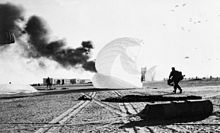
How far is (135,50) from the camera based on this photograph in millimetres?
35062

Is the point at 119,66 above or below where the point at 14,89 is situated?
above

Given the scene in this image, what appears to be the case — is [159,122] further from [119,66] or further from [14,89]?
[14,89]

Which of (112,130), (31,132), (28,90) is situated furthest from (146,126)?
(28,90)

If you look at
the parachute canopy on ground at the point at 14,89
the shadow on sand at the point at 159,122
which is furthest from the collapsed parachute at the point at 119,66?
the shadow on sand at the point at 159,122

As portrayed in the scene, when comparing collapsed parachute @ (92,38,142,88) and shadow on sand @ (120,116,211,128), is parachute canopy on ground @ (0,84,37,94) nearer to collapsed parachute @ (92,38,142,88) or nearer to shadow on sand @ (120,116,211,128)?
collapsed parachute @ (92,38,142,88)

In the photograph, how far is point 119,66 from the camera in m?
34.5

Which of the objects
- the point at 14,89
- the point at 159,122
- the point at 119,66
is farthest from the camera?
the point at 14,89

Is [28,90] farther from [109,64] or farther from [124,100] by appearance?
[124,100]

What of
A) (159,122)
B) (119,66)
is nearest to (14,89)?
(119,66)

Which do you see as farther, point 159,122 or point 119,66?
point 119,66

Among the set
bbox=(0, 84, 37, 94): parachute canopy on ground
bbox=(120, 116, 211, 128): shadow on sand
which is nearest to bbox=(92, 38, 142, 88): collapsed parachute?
bbox=(0, 84, 37, 94): parachute canopy on ground

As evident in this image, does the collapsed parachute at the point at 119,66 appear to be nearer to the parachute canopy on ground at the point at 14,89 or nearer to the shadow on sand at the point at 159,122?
the parachute canopy on ground at the point at 14,89

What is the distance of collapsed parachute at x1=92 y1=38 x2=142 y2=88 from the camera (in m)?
33.9

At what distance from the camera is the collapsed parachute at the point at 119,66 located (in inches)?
1334
